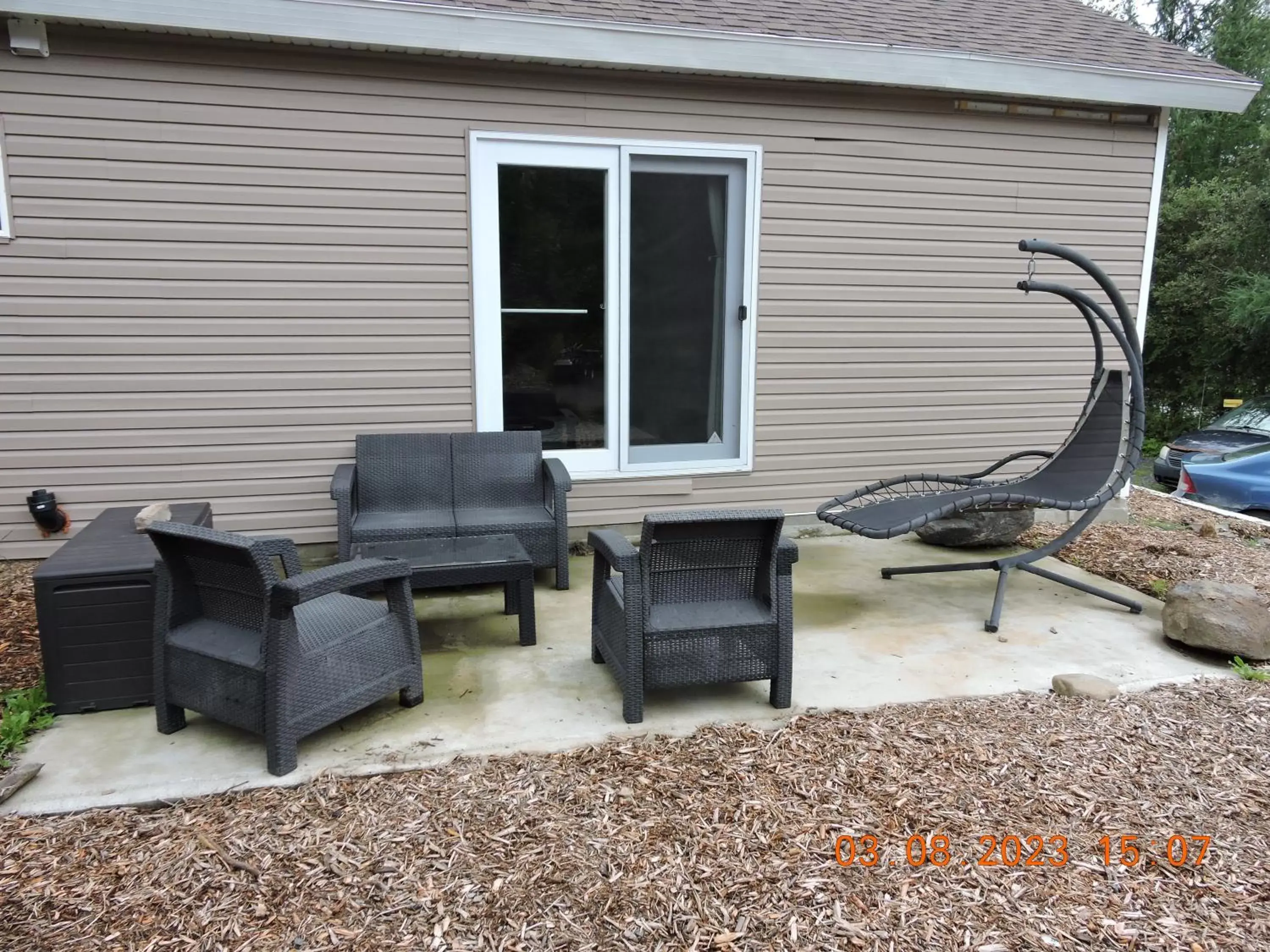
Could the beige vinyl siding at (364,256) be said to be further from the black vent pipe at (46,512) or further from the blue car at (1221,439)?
the blue car at (1221,439)

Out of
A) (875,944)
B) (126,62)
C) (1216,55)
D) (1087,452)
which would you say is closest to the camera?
(875,944)

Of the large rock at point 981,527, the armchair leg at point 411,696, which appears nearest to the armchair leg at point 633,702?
the armchair leg at point 411,696

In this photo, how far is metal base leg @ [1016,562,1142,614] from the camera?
163 inches

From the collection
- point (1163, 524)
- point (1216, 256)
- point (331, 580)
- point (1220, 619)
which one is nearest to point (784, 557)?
point (331, 580)

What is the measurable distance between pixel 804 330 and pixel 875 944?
13.2ft

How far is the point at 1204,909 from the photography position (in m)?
2.02

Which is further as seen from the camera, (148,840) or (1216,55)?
(1216,55)

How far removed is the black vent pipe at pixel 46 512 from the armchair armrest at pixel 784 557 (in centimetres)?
380

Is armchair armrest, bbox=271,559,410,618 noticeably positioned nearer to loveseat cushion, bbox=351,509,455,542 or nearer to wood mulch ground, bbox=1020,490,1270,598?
loveseat cushion, bbox=351,509,455,542

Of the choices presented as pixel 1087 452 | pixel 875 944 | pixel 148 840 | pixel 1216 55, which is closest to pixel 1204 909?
pixel 875 944

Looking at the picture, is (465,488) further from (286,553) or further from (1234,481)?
(1234,481)

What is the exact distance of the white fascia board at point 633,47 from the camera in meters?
3.91

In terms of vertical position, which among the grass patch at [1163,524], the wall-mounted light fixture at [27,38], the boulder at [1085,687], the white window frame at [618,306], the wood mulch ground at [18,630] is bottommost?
the grass patch at [1163,524]

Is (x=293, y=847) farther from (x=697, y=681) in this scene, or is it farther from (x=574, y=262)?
(x=574, y=262)
